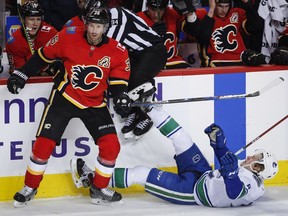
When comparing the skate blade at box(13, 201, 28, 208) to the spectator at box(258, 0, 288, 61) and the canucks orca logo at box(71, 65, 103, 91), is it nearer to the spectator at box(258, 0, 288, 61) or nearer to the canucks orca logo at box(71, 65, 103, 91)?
the canucks orca logo at box(71, 65, 103, 91)

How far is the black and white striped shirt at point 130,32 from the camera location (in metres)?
6.67

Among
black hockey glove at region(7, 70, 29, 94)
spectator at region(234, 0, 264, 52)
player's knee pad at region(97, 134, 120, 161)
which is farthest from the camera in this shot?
spectator at region(234, 0, 264, 52)

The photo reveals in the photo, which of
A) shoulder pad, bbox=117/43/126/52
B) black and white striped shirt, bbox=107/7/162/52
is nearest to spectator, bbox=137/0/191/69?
black and white striped shirt, bbox=107/7/162/52

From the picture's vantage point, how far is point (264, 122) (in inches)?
270

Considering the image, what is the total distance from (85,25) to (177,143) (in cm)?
89

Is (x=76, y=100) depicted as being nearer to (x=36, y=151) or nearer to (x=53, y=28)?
(x=36, y=151)

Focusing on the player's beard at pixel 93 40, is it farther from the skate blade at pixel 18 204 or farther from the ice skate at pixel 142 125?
the skate blade at pixel 18 204

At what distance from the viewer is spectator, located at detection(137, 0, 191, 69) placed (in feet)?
23.5

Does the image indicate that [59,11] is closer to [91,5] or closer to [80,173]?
[91,5]

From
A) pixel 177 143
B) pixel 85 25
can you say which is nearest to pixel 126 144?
pixel 177 143

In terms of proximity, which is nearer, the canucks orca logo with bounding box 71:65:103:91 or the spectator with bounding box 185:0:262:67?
the canucks orca logo with bounding box 71:65:103:91

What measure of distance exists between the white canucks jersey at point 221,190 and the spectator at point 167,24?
108 cm

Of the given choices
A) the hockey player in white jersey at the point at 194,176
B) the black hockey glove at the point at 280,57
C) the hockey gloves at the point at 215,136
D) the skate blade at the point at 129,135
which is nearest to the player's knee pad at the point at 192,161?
the hockey player in white jersey at the point at 194,176

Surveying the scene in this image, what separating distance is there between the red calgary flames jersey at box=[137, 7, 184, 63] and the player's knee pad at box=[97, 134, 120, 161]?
110cm
